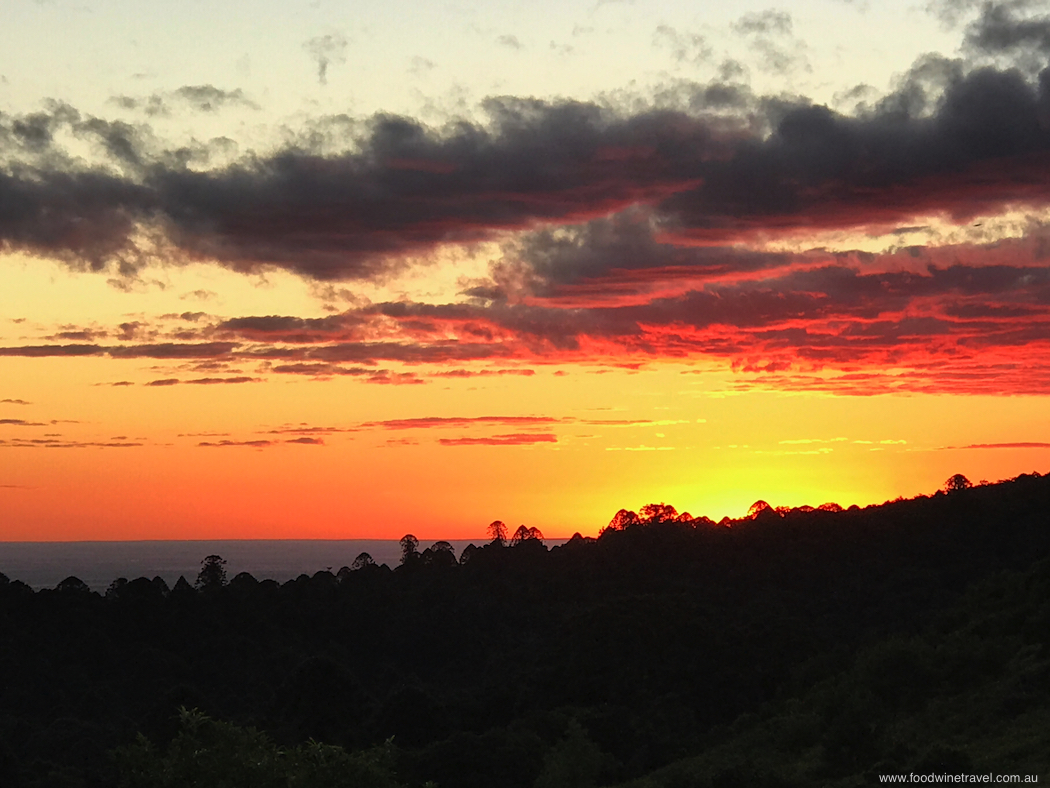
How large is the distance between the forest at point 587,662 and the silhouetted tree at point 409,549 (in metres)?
0.71

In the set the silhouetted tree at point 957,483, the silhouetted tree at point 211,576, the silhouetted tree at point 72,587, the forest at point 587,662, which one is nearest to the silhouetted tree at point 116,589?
the forest at point 587,662

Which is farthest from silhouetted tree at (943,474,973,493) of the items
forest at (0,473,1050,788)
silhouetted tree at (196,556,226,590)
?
silhouetted tree at (196,556,226,590)

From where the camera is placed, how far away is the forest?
50.0m

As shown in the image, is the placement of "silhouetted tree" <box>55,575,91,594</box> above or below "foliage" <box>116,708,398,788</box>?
above

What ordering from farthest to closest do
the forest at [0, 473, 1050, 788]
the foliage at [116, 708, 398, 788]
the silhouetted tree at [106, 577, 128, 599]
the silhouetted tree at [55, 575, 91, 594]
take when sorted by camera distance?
the silhouetted tree at [106, 577, 128, 599] < the silhouetted tree at [55, 575, 91, 594] < the forest at [0, 473, 1050, 788] < the foliage at [116, 708, 398, 788]

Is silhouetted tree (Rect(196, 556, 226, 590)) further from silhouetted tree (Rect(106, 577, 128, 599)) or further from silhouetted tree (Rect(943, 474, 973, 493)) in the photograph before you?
silhouetted tree (Rect(943, 474, 973, 493))

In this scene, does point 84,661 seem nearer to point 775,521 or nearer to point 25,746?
point 25,746

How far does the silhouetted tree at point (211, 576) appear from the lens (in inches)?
5064

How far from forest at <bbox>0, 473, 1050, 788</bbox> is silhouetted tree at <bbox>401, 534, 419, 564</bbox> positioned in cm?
71

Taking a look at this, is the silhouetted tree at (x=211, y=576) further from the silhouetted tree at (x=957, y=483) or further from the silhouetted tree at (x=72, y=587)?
the silhouetted tree at (x=957, y=483)

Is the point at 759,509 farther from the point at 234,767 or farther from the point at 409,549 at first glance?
the point at 234,767

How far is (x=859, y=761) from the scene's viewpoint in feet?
159

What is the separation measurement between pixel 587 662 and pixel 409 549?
6455cm

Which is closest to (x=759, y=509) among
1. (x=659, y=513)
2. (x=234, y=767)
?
(x=659, y=513)
